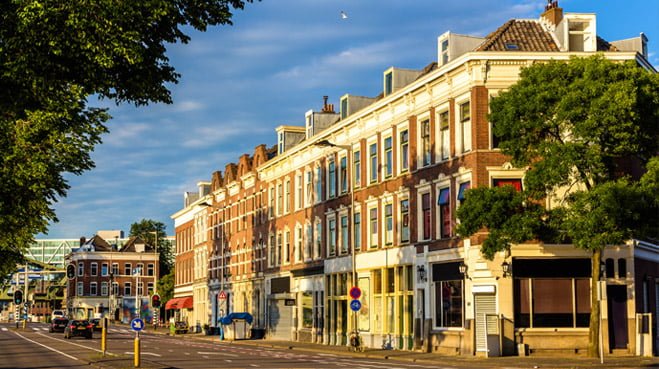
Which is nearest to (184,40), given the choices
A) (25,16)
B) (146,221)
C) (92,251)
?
(25,16)

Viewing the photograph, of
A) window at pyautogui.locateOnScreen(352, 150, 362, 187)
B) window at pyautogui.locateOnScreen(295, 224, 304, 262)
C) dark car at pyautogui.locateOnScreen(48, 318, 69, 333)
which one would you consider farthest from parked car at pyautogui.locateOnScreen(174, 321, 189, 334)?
window at pyautogui.locateOnScreen(352, 150, 362, 187)

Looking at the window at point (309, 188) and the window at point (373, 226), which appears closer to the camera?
the window at point (373, 226)

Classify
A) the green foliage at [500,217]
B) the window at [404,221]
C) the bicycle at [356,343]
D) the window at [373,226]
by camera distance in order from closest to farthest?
the green foliage at [500,217] < the bicycle at [356,343] < the window at [404,221] < the window at [373,226]

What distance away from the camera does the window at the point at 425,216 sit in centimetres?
4725

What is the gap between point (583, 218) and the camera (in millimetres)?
33906

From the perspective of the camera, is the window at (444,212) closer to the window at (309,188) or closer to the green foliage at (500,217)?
the green foliage at (500,217)

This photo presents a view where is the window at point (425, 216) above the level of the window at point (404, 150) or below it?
below

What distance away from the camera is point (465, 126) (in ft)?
143

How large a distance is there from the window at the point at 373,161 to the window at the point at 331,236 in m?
7.28

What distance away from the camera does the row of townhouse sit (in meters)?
40.9

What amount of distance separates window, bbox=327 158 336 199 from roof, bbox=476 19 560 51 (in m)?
17.9

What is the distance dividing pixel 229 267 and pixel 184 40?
69573mm

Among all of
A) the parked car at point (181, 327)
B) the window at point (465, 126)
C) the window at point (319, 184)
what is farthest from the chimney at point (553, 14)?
the parked car at point (181, 327)

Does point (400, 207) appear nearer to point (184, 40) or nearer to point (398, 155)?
point (398, 155)
